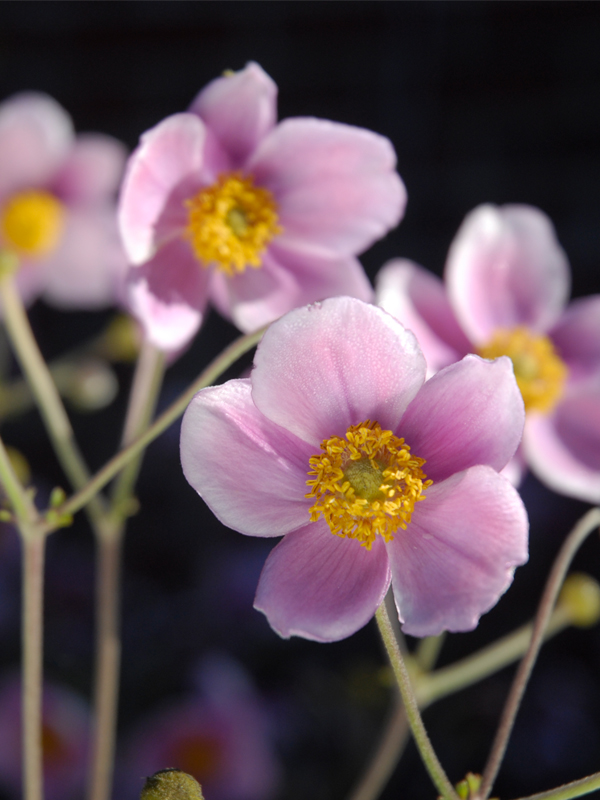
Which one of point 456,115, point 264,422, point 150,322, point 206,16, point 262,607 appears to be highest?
point 206,16

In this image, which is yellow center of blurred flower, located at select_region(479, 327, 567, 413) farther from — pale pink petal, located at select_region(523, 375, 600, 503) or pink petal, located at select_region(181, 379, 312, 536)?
pink petal, located at select_region(181, 379, 312, 536)

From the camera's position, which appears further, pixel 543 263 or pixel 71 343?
pixel 71 343

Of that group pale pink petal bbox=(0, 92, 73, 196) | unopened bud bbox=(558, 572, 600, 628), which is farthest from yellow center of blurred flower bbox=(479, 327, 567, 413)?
pale pink petal bbox=(0, 92, 73, 196)

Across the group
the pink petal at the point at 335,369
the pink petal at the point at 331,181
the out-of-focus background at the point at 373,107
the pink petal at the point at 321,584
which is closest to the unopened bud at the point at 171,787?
the pink petal at the point at 321,584

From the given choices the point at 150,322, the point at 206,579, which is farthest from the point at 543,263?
the point at 206,579

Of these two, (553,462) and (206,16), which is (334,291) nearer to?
(553,462)

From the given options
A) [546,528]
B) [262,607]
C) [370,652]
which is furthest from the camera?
[546,528]

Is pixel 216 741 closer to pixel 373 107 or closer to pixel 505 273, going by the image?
pixel 505 273
